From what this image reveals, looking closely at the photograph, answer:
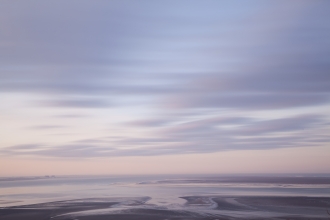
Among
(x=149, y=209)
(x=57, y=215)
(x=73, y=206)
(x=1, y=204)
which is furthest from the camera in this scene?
(x=1, y=204)

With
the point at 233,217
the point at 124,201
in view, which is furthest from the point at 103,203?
the point at 233,217

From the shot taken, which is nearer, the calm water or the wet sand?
the wet sand

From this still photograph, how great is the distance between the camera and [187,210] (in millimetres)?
A: 27375

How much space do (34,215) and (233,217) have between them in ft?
44.0

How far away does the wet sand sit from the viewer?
81.6ft

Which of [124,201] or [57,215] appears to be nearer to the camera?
[57,215]

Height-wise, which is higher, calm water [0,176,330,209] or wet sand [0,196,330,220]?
calm water [0,176,330,209]

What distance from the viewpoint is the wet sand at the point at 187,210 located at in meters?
24.9

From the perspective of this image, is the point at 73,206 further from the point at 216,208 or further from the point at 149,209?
the point at 216,208

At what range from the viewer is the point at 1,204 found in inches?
1292

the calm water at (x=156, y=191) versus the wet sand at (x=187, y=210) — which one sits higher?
the calm water at (x=156, y=191)

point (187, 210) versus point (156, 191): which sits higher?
point (156, 191)

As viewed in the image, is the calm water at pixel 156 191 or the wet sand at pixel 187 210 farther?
the calm water at pixel 156 191

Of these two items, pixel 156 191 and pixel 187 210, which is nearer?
pixel 187 210
